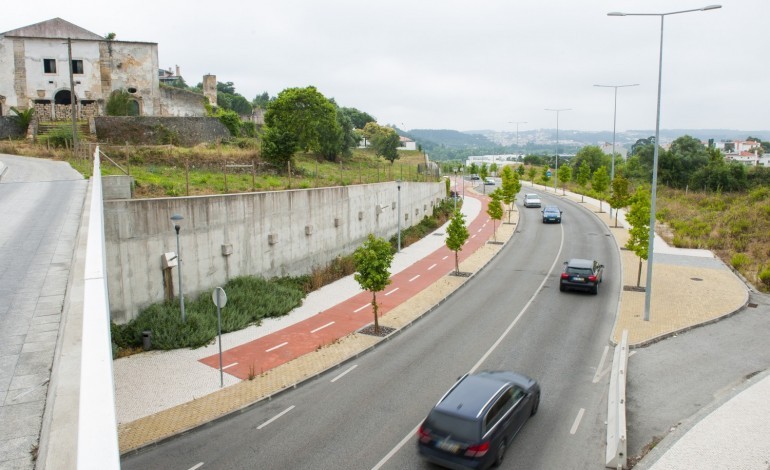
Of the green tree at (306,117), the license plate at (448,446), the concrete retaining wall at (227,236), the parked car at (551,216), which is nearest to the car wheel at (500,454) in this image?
the license plate at (448,446)

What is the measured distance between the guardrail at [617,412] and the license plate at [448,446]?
2995 mm

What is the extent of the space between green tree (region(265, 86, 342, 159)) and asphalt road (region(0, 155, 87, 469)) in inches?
1102

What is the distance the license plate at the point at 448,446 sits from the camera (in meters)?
9.90

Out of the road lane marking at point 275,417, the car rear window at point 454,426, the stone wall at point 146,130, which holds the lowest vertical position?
the road lane marking at point 275,417

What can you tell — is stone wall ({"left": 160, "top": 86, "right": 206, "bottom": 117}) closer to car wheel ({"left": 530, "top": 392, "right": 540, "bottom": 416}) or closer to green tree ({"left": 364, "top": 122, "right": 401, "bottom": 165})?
green tree ({"left": 364, "top": 122, "right": 401, "bottom": 165})

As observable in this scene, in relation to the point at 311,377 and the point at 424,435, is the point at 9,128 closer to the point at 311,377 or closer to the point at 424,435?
the point at 311,377

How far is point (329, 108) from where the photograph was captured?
48875 millimetres

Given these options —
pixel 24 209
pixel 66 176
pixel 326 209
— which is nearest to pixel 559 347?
pixel 326 209

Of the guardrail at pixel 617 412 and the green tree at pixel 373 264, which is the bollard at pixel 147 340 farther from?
the guardrail at pixel 617 412

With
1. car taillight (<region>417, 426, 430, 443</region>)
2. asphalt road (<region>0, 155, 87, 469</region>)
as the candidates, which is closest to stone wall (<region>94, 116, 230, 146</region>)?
asphalt road (<region>0, 155, 87, 469</region>)

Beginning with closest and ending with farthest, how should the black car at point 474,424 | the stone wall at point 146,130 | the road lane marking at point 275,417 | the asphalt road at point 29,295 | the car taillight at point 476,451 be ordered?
the asphalt road at point 29,295 → the car taillight at point 476,451 → the black car at point 474,424 → the road lane marking at point 275,417 → the stone wall at point 146,130

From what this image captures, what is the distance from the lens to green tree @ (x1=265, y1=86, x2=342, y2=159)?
47.2 metres

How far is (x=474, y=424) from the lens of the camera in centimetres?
1005

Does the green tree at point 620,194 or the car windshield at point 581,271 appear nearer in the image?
the car windshield at point 581,271
